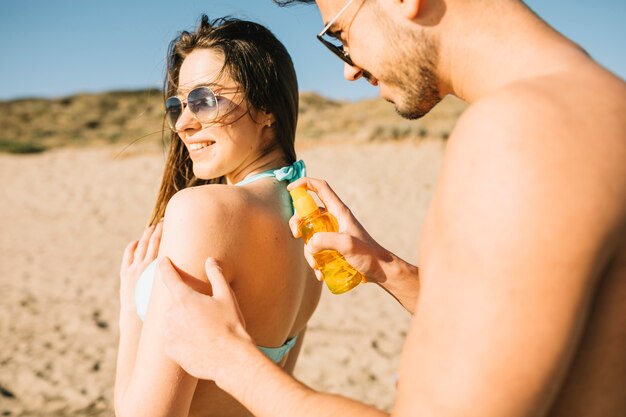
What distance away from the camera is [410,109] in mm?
1732

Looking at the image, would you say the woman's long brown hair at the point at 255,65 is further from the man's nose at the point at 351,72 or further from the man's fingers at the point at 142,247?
the man's fingers at the point at 142,247

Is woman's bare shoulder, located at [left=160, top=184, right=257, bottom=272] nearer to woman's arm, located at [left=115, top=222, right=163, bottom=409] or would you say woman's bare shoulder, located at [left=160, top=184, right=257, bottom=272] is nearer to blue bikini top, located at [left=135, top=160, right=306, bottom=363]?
blue bikini top, located at [left=135, top=160, right=306, bottom=363]

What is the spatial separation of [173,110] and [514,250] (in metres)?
1.79

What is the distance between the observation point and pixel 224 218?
5.90 feet

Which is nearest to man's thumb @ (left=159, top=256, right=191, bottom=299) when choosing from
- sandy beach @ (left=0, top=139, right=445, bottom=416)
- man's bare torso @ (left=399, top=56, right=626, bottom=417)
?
man's bare torso @ (left=399, top=56, right=626, bottom=417)

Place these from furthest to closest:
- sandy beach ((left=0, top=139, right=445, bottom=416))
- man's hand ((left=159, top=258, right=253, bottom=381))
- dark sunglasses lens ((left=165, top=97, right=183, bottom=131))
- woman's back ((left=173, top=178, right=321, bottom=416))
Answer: sandy beach ((left=0, top=139, right=445, bottom=416)) → dark sunglasses lens ((left=165, top=97, right=183, bottom=131)) → woman's back ((left=173, top=178, right=321, bottom=416)) → man's hand ((left=159, top=258, right=253, bottom=381))

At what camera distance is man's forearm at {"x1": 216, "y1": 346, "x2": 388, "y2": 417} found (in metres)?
1.22

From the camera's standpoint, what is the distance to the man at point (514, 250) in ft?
3.35

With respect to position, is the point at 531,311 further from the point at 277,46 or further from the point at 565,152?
the point at 277,46

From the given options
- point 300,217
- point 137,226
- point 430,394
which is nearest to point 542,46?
point 430,394

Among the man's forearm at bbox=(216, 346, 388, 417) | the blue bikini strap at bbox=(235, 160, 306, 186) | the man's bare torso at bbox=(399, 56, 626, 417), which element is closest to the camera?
the man's bare torso at bbox=(399, 56, 626, 417)

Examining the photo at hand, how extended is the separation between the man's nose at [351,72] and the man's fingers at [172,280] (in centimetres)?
85

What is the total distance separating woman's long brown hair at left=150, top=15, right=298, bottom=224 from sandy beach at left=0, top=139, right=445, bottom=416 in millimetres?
3382

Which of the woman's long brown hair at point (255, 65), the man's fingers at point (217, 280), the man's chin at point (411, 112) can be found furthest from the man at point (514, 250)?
the woman's long brown hair at point (255, 65)
